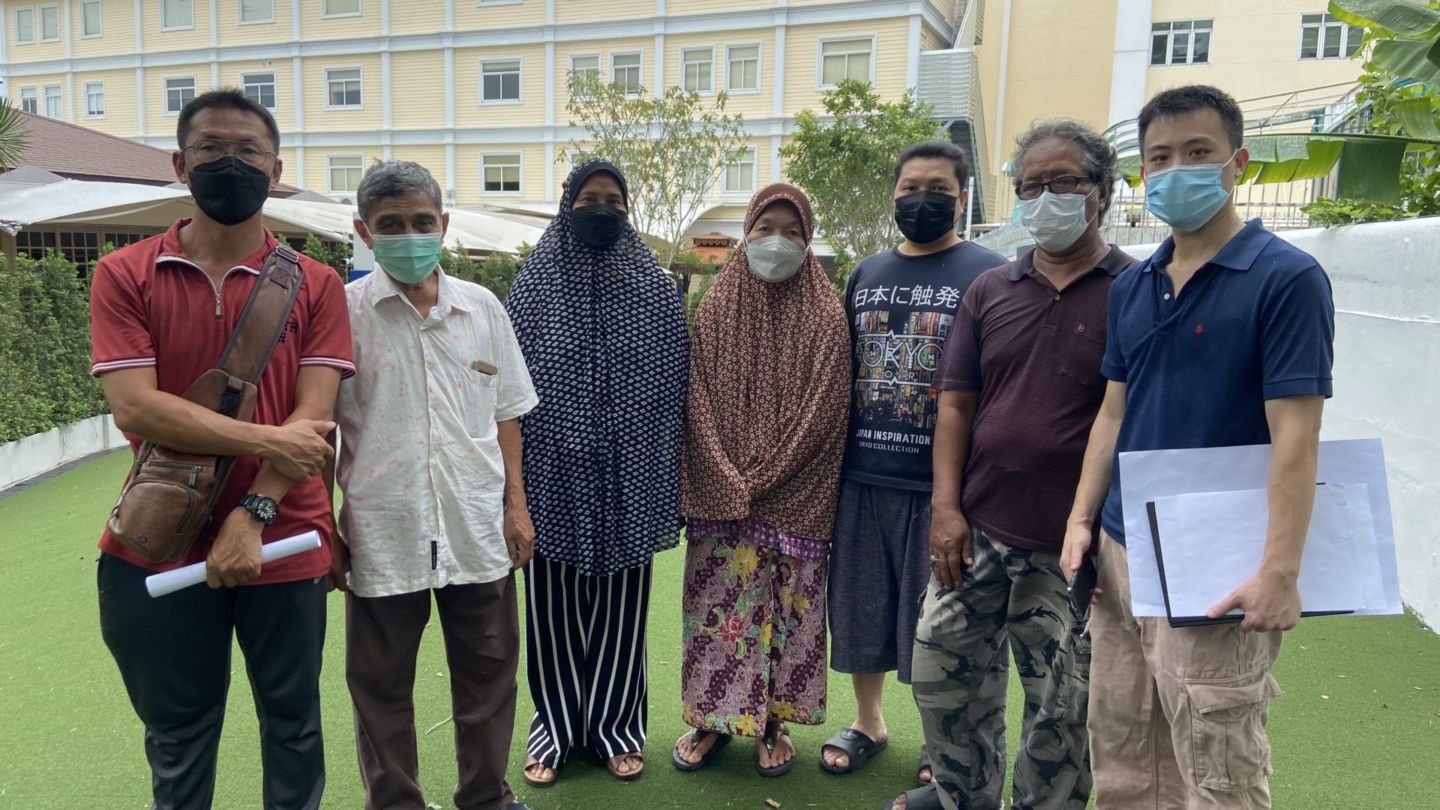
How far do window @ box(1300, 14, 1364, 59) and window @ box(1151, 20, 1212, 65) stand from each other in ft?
6.59

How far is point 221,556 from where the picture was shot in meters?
1.93

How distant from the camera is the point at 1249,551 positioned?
1.76m

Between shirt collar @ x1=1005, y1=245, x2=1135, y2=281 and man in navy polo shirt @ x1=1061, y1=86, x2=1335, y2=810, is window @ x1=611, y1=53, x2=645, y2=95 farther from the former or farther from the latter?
man in navy polo shirt @ x1=1061, y1=86, x2=1335, y2=810

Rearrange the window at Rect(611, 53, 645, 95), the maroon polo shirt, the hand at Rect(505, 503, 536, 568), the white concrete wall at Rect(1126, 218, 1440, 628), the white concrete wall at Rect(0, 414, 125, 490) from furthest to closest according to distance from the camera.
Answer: the window at Rect(611, 53, 645, 95) → the white concrete wall at Rect(0, 414, 125, 490) → the white concrete wall at Rect(1126, 218, 1440, 628) → the hand at Rect(505, 503, 536, 568) → the maroon polo shirt

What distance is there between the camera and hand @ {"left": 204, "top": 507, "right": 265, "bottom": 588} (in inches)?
76.0

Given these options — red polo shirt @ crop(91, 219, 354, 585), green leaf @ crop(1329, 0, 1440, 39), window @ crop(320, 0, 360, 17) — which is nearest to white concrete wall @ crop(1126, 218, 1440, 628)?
green leaf @ crop(1329, 0, 1440, 39)

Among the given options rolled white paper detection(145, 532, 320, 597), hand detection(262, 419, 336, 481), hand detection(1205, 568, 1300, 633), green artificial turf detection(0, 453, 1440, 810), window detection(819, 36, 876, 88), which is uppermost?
window detection(819, 36, 876, 88)

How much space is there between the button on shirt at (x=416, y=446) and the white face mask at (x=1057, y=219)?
4.82 ft

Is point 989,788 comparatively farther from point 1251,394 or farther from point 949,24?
point 949,24

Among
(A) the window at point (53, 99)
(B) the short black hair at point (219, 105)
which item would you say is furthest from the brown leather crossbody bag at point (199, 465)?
(A) the window at point (53, 99)

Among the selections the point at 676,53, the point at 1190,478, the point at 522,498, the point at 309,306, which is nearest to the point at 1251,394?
the point at 1190,478

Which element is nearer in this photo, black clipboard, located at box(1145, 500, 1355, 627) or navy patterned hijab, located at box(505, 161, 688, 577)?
black clipboard, located at box(1145, 500, 1355, 627)

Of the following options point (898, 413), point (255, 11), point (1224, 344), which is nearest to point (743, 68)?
point (255, 11)

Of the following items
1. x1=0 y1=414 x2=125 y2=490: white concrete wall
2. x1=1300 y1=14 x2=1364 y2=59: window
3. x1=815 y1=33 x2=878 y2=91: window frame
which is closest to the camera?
x1=0 y1=414 x2=125 y2=490: white concrete wall
